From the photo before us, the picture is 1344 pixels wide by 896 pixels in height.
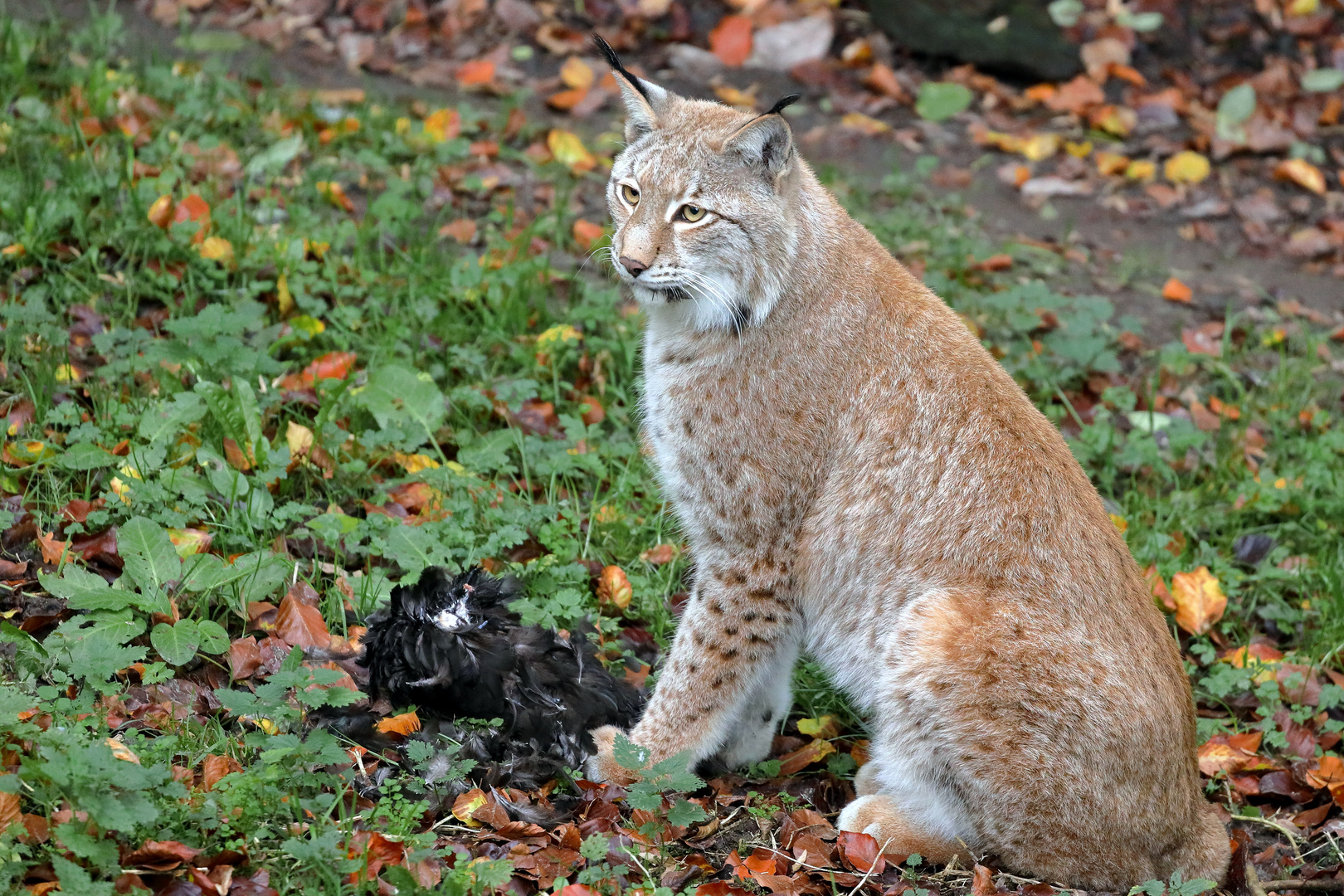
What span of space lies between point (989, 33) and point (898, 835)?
276 inches

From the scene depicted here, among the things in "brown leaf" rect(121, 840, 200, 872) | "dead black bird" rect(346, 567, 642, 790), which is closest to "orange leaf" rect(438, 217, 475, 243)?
"dead black bird" rect(346, 567, 642, 790)

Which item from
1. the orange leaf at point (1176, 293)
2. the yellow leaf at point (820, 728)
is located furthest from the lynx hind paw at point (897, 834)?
the orange leaf at point (1176, 293)

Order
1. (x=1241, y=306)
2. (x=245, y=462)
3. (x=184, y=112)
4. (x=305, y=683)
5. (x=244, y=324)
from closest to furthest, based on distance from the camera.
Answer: (x=305, y=683)
(x=245, y=462)
(x=244, y=324)
(x=184, y=112)
(x=1241, y=306)

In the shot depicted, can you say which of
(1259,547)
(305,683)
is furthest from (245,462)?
(1259,547)

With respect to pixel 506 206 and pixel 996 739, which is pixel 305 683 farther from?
pixel 506 206

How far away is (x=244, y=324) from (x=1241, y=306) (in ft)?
17.4

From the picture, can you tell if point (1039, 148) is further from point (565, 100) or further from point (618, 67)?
point (618, 67)

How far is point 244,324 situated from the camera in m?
5.07

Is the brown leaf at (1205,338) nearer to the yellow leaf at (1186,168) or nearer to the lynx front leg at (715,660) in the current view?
the yellow leaf at (1186,168)

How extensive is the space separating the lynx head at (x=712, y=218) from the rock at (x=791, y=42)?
530cm

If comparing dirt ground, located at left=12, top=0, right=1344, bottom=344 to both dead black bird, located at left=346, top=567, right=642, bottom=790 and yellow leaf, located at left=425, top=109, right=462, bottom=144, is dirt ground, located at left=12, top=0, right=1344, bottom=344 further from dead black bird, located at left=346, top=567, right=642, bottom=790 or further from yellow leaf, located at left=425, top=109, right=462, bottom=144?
dead black bird, located at left=346, top=567, right=642, bottom=790

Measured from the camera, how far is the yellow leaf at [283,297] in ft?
18.4

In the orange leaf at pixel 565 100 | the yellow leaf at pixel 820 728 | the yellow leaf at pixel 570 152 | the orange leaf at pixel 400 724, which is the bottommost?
the yellow leaf at pixel 820 728

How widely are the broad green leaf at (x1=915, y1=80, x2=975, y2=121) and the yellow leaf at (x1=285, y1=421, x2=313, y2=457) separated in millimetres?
5532
